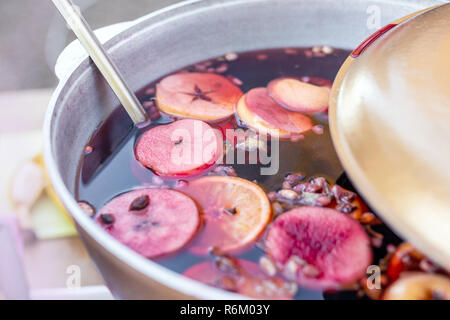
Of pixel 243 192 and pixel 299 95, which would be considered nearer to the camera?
pixel 243 192

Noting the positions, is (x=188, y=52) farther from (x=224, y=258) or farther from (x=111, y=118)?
(x=224, y=258)

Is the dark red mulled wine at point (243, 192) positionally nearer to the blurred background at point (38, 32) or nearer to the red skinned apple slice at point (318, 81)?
the red skinned apple slice at point (318, 81)

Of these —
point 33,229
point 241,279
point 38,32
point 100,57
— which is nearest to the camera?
point 241,279

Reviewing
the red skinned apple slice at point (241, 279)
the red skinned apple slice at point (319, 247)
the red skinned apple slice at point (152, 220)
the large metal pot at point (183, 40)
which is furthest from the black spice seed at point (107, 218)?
the red skinned apple slice at point (319, 247)

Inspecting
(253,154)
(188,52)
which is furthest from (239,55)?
(253,154)

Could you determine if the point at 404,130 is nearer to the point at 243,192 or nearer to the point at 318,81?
the point at 243,192

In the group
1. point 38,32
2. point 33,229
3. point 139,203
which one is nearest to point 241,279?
point 139,203

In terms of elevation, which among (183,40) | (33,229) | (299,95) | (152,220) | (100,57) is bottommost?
(33,229)

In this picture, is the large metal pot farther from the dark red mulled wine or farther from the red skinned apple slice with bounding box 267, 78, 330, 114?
the red skinned apple slice with bounding box 267, 78, 330, 114
